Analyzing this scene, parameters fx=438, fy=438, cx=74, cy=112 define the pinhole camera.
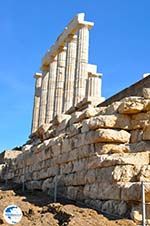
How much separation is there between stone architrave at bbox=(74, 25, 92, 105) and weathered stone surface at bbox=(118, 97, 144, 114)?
17.1 metres

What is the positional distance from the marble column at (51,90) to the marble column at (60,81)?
1.43m

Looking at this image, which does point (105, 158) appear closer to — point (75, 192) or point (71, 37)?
point (75, 192)

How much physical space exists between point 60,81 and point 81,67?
4.18 m

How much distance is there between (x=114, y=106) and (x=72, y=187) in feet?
9.55

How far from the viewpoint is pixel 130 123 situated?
13.3 meters

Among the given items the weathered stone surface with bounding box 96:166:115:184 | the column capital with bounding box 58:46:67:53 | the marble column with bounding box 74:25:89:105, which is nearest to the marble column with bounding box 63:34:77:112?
the marble column with bounding box 74:25:89:105

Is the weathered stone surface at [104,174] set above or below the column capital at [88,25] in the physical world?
below

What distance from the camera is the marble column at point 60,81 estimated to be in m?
33.4

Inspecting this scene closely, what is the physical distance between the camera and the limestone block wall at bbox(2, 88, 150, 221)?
10.9m

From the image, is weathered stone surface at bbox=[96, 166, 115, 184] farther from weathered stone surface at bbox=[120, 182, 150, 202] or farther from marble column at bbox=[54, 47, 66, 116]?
marble column at bbox=[54, 47, 66, 116]

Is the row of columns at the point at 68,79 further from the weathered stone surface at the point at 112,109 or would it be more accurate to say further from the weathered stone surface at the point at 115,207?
the weathered stone surface at the point at 115,207

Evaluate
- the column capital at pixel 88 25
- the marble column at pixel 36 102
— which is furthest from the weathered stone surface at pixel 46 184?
the marble column at pixel 36 102

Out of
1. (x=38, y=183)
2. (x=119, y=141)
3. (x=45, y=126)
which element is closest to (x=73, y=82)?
(x=45, y=126)

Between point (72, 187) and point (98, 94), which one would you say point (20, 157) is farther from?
point (98, 94)
